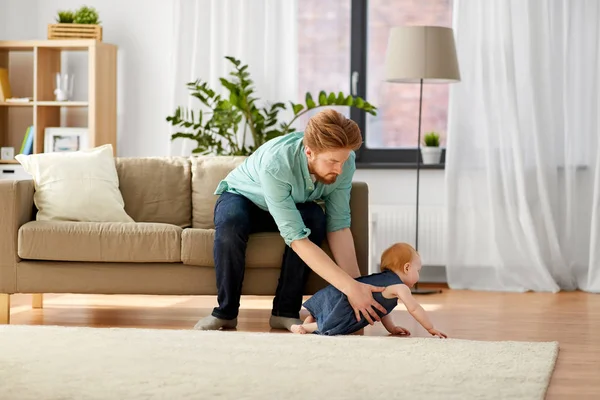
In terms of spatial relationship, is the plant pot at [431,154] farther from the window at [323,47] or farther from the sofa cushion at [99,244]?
the sofa cushion at [99,244]

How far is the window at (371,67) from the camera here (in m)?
5.66

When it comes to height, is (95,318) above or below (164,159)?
below

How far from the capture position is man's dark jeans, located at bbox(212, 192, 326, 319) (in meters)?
3.58

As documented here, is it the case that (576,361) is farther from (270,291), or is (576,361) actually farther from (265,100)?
(265,100)

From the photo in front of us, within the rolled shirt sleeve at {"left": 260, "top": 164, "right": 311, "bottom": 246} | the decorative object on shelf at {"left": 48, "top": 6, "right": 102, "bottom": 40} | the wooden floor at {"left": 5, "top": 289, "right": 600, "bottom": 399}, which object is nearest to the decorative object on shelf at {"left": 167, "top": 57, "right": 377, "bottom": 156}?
the decorative object on shelf at {"left": 48, "top": 6, "right": 102, "bottom": 40}

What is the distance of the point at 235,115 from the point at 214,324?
177 centimetres

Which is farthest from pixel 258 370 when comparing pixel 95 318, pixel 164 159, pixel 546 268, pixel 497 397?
pixel 546 268

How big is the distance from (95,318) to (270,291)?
790 mm

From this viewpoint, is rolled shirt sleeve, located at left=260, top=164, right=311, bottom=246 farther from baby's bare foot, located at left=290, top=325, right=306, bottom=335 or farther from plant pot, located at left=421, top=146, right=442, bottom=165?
plant pot, located at left=421, top=146, right=442, bottom=165

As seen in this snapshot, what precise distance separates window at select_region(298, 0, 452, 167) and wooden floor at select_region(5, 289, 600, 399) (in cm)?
109

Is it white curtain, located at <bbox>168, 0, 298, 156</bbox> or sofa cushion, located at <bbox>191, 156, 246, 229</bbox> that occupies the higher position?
white curtain, located at <bbox>168, 0, 298, 156</bbox>

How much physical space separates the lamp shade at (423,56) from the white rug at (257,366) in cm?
188

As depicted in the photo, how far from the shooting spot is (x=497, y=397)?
2.44 m

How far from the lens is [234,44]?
5.52m
